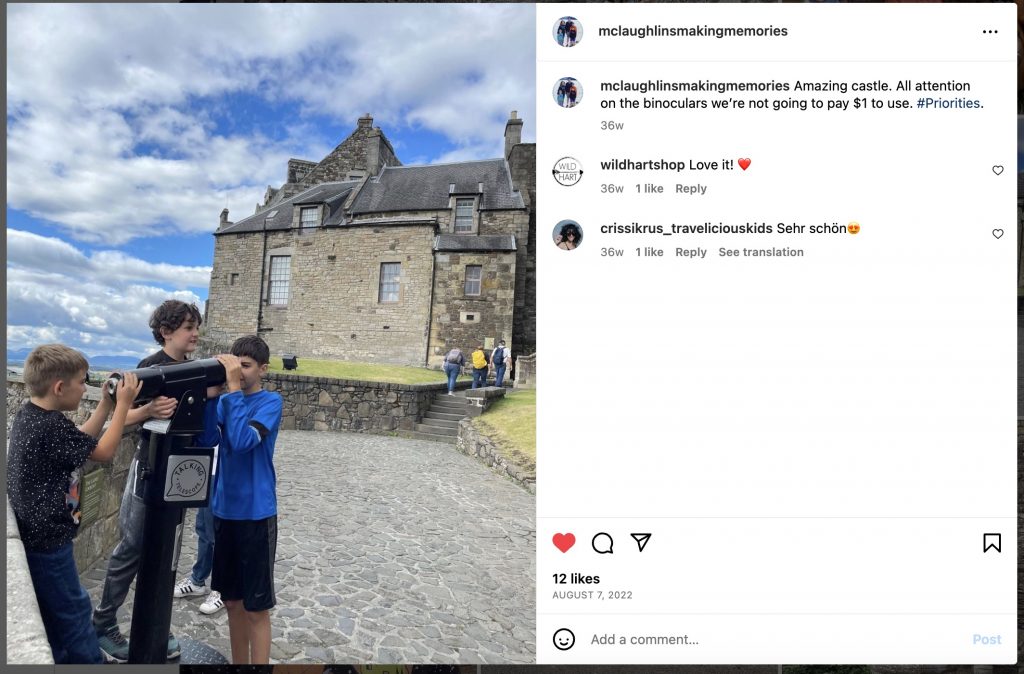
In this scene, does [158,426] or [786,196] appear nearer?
[158,426]

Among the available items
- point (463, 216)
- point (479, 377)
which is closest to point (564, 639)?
point (479, 377)

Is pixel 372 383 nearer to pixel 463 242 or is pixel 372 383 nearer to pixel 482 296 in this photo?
pixel 482 296

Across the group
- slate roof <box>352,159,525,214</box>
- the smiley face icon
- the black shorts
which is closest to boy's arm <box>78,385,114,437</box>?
the black shorts

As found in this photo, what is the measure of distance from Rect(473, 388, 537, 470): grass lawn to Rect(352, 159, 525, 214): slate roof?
3.29 feet

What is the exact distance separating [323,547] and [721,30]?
3174 millimetres

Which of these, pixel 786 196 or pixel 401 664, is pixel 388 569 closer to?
pixel 401 664

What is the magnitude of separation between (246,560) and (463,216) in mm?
2032

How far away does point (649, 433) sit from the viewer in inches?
99.3

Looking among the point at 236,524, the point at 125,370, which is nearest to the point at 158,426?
the point at 125,370

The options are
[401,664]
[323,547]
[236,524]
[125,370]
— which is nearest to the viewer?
[125,370]

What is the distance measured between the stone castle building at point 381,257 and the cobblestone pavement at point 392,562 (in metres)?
0.60

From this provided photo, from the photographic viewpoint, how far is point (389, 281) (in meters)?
3.17

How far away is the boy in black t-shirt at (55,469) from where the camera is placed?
87.1 inches

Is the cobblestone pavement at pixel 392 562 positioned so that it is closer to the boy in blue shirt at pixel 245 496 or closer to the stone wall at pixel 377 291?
the boy in blue shirt at pixel 245 496
